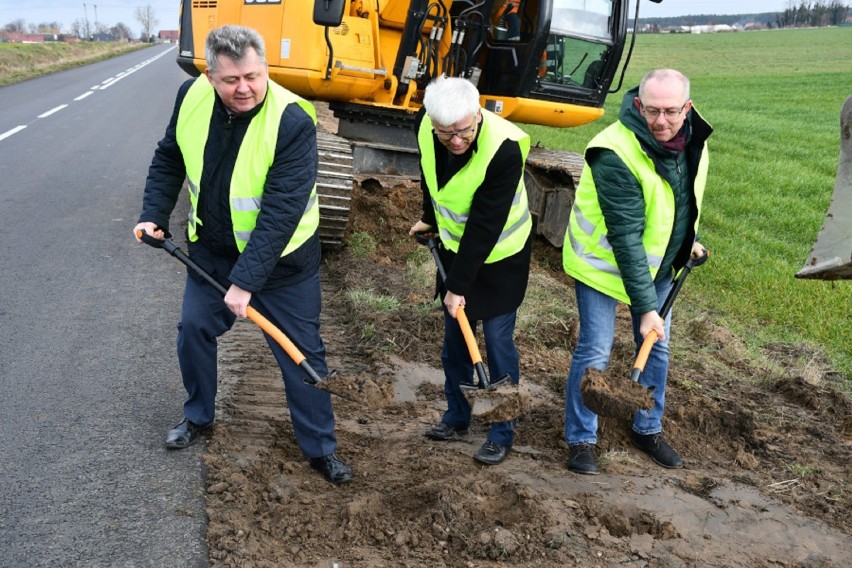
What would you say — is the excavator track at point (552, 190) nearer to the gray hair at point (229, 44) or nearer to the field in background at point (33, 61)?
the gray hair at point (229, 44)

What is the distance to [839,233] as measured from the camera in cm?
383

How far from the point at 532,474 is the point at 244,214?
1.85m

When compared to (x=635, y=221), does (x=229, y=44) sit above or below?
above

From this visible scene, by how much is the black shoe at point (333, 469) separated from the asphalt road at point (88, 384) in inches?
22.1

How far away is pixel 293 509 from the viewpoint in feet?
12.5

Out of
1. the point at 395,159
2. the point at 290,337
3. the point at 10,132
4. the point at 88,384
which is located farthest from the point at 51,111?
the point at 290,337

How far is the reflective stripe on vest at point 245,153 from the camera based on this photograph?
379 centimetres

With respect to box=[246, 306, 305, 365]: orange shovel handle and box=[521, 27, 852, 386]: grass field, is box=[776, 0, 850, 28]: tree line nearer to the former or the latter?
box=[521, 27, 852, 386]: grass field

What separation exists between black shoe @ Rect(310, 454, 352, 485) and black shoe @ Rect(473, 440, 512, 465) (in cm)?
66

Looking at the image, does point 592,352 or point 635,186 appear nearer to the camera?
point 635,186

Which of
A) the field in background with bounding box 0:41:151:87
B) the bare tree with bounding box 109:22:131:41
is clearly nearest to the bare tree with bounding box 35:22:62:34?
the bare tree with bounding box 109:22:131:41

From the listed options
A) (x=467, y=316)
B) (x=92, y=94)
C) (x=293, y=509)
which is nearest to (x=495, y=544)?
(x=293, y=509)

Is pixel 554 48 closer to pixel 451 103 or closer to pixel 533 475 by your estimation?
pixel 451 103

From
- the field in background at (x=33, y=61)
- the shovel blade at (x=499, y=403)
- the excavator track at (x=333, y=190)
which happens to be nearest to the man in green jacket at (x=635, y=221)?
the shovel blade at (x=499, y=403)
